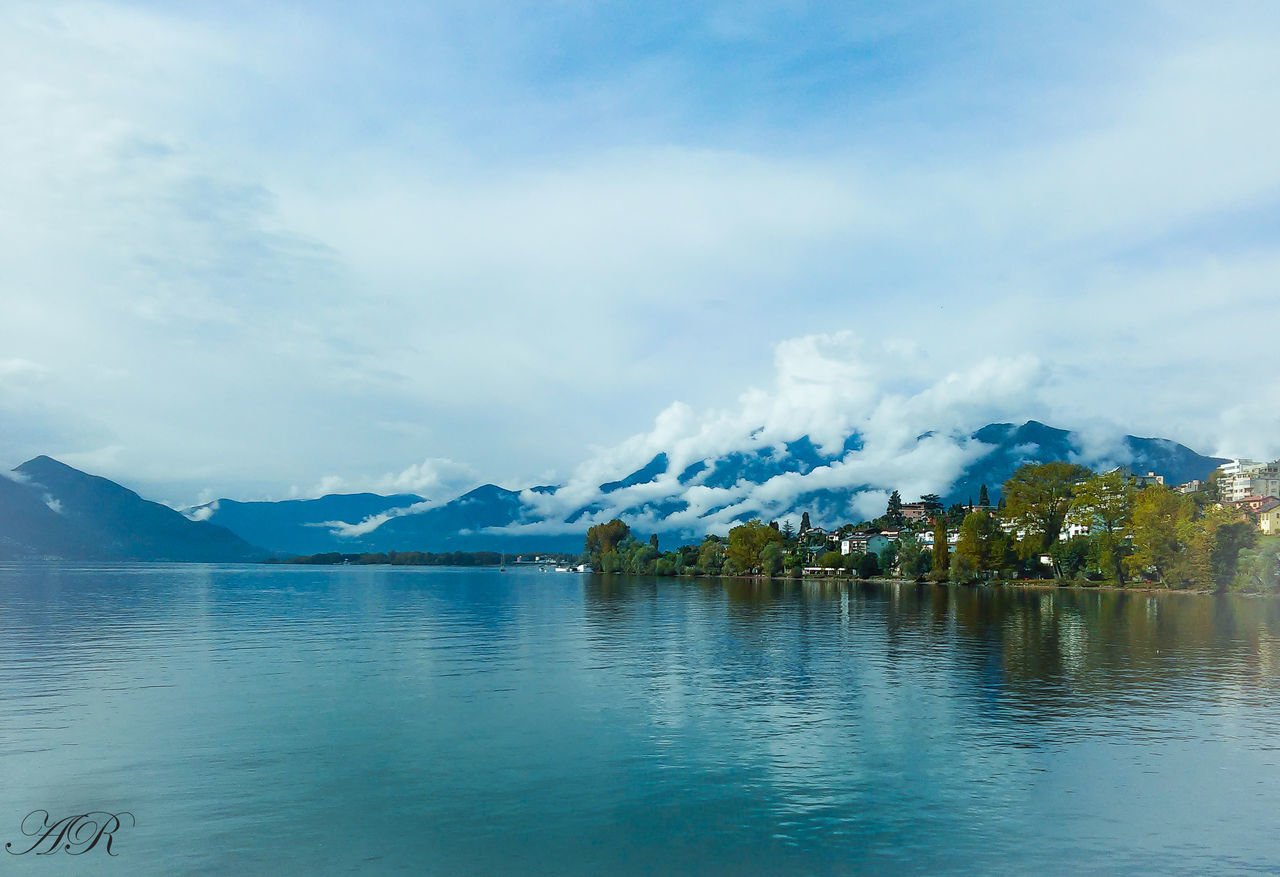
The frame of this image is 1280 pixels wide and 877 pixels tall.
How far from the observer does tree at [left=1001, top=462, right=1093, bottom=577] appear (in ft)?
596

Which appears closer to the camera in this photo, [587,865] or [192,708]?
[587,865]

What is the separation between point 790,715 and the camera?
118 ft

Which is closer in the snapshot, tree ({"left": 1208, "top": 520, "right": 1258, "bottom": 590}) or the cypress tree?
tree ({"left": 1208, "top": 520, "right": 1258, "bottom": 590})

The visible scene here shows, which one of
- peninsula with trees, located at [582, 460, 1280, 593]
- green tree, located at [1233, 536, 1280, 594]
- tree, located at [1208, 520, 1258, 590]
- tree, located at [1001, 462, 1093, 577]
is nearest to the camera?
green tree, located at [1233, 536, 1280, 594]

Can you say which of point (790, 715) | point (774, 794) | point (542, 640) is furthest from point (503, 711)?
point (542, 640)

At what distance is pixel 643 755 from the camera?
2931 centimetres

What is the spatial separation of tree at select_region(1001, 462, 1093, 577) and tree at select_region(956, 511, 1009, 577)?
6.05 metres

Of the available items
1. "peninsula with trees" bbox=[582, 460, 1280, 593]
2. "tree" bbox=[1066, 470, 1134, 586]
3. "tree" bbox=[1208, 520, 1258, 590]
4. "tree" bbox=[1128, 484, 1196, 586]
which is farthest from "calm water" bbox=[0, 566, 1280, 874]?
"tree" bbox=[1066, 470, 1134, 586]

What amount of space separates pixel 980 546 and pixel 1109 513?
25004 millimetres

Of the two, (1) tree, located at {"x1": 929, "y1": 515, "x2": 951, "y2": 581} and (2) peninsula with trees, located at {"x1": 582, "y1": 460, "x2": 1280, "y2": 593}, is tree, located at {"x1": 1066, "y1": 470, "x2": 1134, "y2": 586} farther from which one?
(1) tree, located at {"x1": 929, "y1": 515, "x2": 951, "y2": 581}

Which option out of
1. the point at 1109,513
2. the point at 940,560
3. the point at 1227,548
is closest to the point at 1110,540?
the point at 1109,513

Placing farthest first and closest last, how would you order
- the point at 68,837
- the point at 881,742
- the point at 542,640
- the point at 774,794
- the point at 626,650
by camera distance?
1. the point at 542,640
2. the point at 626,650
3. the point at 881,742
4. the point at 774,794
5. the point at 68,837

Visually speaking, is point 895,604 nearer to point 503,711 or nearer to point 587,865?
point 503,711

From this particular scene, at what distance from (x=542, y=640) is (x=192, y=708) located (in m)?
31.8
